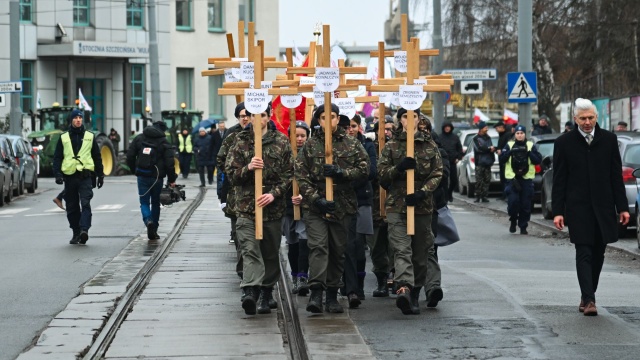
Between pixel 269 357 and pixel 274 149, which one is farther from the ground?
pixel 274 149

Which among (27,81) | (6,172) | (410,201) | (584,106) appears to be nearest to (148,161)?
(410,201)

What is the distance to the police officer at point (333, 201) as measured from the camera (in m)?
11.5

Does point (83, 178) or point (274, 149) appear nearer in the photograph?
point (274, 149)

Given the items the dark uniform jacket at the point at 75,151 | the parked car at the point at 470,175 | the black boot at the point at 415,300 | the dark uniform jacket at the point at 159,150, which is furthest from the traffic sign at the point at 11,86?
the black boot at the point at 415,300

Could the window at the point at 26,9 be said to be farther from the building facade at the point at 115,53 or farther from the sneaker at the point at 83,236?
the sneaker at the point at 83,236

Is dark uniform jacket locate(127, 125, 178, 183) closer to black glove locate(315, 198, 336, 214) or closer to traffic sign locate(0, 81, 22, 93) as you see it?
black glove locate(315, 198, 336, 214)

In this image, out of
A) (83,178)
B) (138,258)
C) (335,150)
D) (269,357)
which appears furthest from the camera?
(83,178)

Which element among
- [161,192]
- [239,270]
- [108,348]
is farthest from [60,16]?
[108,348]

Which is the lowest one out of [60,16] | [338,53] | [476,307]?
[476,307]

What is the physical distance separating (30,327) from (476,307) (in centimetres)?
363

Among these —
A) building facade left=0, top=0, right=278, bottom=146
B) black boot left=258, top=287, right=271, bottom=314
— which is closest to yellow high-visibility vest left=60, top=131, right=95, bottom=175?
black boot left=258, top=287, right=271, bottom=314

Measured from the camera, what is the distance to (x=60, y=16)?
60.8 meters

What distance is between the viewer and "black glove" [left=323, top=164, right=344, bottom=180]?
11305mm

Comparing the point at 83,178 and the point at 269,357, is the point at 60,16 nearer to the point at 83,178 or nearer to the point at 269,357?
the point at 83,178
